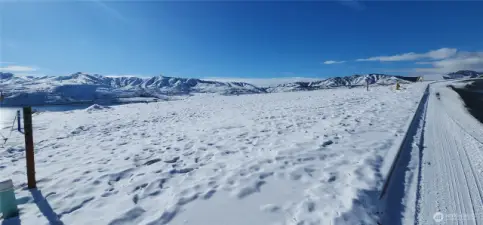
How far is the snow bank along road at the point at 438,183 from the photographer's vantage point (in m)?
3.23

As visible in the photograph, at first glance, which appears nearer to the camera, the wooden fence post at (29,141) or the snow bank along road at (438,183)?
the snow bank along road at (438,183)

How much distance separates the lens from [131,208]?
140 inches

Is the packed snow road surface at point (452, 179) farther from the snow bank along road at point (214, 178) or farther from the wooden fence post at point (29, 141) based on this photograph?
the wooden fence post at point (29, 141)

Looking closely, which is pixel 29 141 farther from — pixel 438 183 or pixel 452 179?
pixel 452 179

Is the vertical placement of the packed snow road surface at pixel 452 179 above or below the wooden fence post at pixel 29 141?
below

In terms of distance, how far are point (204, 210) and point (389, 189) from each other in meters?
2.95

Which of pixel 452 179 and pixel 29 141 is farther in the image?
pixel 452 179

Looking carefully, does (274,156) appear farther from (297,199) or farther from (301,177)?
(297,199)

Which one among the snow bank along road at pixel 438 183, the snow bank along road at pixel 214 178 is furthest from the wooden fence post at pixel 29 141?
the snow bank along road at pixel 438 183

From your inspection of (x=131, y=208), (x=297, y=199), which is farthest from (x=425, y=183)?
(x=131, y=208)

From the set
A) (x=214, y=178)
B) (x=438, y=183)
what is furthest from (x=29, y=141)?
(x=438, y=183)

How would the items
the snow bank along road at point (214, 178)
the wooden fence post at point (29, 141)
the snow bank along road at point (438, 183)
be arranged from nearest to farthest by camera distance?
the snow bank along road at point (438, 183) → the snow bank along road at point (214, 178) → the wooden fence post at point (29, 141)

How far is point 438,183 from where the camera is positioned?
4070mm

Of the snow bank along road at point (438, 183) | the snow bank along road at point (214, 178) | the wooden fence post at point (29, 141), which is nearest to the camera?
the snow bank along road at point (438, 183)
